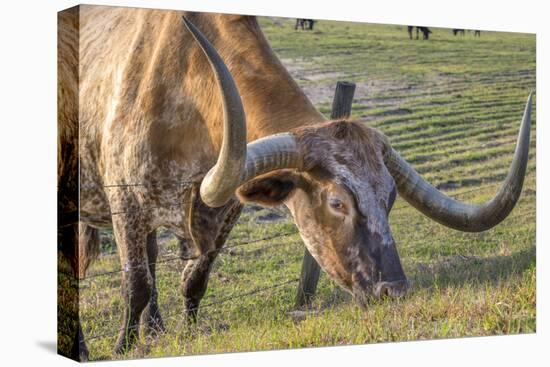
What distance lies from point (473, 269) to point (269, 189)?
2.73m

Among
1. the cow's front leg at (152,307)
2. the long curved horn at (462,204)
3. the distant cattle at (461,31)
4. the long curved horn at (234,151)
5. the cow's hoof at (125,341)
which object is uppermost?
the distant cattle at (461,31)

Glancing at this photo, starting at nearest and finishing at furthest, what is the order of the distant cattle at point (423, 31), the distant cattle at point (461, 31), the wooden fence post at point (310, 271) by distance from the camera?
the wooden fence post at point (310, 271)
the distant cattle at point (423, 31)
the distant cattle at point (461, 31)

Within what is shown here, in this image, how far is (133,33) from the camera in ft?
25.7

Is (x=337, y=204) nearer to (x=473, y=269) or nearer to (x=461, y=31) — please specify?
(x=473, y=269)

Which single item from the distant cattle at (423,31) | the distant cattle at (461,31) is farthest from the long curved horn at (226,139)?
the distant cattle at (461,31)

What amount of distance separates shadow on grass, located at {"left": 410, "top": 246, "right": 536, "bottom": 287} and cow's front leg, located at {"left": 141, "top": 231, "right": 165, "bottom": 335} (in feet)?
7.29

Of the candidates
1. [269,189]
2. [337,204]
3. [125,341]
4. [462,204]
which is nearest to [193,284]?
[125,341]

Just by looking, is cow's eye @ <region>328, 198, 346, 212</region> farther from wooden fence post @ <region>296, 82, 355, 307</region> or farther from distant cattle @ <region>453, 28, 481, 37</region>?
distant cattle @ <region>453, 28, 481, 37</region>

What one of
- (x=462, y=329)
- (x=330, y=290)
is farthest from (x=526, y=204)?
(x=330, y=290)

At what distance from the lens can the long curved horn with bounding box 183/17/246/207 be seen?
616 cm

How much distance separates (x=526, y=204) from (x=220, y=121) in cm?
331

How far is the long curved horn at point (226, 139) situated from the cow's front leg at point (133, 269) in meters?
1.05

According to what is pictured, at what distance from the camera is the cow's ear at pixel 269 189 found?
Result: 6.84 meters

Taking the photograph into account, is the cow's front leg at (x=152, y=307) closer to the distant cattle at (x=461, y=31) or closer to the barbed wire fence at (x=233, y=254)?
the barbed wire fence at (x=233, y=254)
